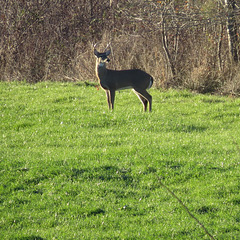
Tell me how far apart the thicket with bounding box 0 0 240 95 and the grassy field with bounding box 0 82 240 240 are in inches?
139

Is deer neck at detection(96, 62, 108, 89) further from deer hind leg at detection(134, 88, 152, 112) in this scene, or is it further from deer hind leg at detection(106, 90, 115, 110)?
deer hind leg at detection(134, 88, 152, 112)

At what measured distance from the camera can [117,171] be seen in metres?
8.38

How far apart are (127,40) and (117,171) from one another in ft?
37.9

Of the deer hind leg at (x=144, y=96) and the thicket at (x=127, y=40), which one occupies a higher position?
the thicket at (x=127, y=40)

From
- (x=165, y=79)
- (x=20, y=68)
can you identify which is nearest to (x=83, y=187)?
(x=165, y=79)

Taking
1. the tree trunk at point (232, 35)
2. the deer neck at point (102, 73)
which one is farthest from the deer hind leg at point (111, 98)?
the tree trunk at point (232, 35)

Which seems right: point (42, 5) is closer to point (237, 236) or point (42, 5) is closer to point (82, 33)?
point (82, 33)

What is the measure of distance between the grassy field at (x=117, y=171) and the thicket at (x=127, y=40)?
3.53 metres

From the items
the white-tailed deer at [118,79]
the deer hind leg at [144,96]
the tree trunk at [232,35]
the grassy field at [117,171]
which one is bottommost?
the grassy field at [117,171]

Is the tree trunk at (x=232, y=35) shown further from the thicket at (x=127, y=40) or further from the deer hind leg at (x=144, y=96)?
the deer hind leg at (x=144, y=96)

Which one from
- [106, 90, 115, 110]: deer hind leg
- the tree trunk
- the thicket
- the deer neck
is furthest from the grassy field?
the tree trunk

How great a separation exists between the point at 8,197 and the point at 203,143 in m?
4.28

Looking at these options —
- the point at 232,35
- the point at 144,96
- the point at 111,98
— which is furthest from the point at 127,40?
the point at 111,98

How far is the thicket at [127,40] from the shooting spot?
17.0m
